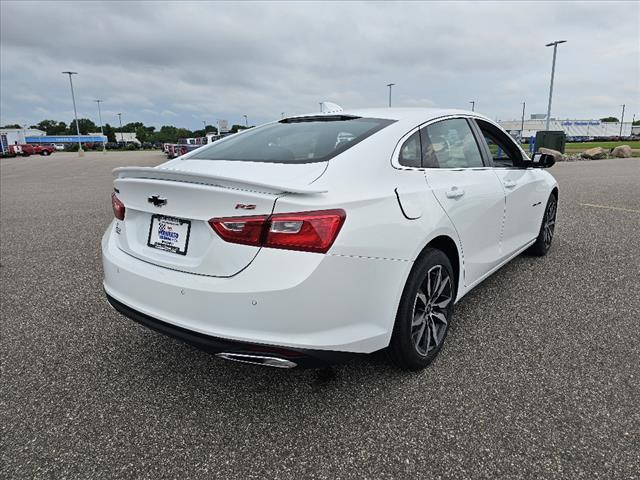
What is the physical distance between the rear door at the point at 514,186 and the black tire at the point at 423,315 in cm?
113

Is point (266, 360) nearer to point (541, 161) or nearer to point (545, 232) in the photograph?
point (541, 161)

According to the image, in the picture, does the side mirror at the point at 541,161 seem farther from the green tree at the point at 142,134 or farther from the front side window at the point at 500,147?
the green tree at the point at 142,134

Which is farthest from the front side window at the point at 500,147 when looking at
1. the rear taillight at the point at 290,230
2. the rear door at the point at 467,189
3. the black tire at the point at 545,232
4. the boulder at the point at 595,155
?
the boulder at the point at 595,155

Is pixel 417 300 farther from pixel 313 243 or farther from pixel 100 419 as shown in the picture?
pixel 100 419

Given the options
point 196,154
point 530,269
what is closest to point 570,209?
point 530,269

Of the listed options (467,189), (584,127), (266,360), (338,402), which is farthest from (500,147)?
(584,127)

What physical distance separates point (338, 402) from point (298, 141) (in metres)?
1.54

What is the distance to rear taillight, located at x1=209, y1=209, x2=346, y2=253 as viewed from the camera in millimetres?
1952

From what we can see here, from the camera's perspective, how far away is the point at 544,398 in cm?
245

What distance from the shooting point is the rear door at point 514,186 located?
368cm

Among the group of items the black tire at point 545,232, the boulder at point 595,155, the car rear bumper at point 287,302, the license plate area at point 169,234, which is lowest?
the boulder at point 595,155

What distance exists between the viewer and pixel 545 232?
195 inches

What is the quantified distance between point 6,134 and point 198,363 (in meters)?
64.5

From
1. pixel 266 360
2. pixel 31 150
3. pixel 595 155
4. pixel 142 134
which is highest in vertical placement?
pixel 142 134
